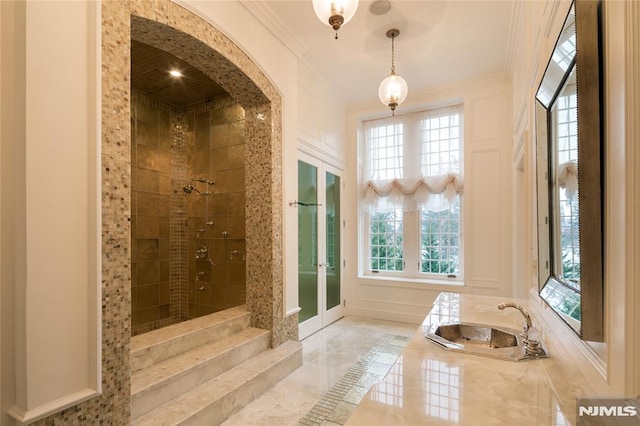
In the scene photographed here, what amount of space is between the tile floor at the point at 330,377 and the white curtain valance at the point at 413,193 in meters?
1.82

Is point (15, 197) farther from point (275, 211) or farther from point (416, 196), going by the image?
point (416, 196)

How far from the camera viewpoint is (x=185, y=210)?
454 centimetres

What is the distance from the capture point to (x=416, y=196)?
15.7 feet

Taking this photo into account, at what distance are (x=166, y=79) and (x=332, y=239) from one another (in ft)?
10.00

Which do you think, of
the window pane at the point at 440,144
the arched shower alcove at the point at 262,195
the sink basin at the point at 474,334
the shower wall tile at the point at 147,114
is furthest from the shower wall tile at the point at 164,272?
the window pane at the point at 440,144

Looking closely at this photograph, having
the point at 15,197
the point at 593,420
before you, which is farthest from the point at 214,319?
the point at 593,420

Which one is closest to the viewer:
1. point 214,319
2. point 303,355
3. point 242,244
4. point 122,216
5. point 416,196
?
point 122,216

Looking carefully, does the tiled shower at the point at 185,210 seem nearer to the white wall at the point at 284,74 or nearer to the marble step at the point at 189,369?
the white wall at the point at 284,74

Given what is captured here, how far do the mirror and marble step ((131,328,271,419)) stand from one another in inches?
91.0

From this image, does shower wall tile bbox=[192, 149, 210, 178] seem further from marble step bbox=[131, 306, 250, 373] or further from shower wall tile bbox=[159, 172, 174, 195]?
marble step bbox=[131, 306, 250, 373]

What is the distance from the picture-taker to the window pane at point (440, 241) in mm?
4664

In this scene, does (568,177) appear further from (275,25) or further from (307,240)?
(307,240)

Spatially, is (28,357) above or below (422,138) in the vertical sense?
below

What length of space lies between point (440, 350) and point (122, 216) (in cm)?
179
